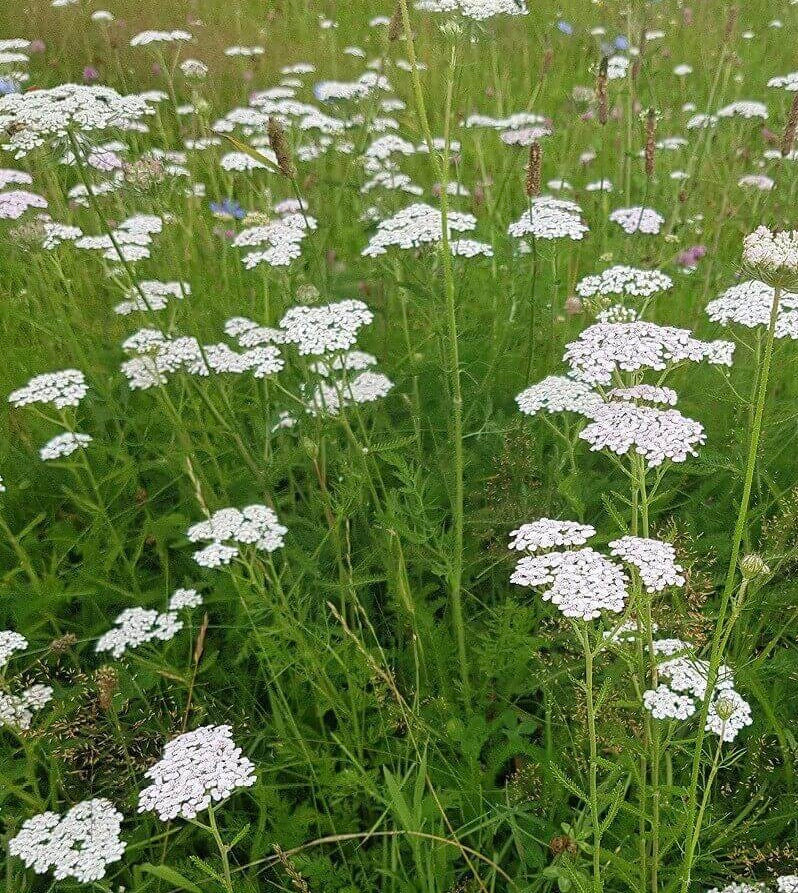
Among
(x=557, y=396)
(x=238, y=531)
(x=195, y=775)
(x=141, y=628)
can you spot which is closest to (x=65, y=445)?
(x=141, y=628)

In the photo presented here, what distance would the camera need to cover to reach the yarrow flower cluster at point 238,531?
2010mm

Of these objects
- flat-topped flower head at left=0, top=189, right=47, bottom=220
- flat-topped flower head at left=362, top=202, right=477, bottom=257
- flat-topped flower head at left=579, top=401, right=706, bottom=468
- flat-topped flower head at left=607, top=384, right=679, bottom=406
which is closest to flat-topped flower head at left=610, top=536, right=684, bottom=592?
flat-topped flower head at left=579, top=401, right=706, bottom=468

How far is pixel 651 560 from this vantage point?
1.38 meters

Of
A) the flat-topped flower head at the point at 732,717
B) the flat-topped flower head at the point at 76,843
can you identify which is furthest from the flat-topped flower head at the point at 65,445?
the flat-topped flower head at the point at 732,717

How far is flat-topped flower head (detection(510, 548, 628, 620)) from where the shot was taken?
128cm

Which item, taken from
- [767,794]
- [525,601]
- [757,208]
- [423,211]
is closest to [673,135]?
[757,208]

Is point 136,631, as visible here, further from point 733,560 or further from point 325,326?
point 733,560

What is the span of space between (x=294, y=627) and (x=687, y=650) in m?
0.99

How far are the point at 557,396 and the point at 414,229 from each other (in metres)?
0.71

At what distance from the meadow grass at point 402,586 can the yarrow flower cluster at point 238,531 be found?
2.4 inches

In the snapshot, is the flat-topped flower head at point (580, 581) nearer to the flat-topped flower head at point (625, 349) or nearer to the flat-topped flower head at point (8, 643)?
the flat-topped flower head at point (625, 349)

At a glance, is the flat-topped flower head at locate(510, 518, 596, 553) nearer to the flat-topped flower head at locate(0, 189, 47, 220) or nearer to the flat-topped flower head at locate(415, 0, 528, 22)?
the flat-topped flower head at locate(415, 0, 528, 22)

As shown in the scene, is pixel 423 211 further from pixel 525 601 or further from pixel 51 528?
pixel 51 528

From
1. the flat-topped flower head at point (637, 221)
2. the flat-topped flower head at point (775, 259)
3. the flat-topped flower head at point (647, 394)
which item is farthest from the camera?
the flat-topped flower head at point (637, 221)
